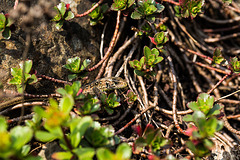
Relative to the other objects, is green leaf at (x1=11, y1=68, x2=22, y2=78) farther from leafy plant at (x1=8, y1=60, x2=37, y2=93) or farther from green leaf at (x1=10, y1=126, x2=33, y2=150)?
green leaf at (x1=10, y1=126, x2=33, y2=150)

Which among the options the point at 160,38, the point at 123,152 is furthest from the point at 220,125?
the point at 160,38

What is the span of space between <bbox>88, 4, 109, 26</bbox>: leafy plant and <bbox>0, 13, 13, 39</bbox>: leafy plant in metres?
0.81

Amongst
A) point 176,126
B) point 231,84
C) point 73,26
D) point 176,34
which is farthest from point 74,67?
point 231,84

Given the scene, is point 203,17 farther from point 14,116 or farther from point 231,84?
point 14,116

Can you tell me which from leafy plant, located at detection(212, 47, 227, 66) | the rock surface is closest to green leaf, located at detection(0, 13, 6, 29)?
the rock surface

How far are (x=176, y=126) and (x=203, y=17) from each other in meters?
1.94

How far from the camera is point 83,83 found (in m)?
2.36

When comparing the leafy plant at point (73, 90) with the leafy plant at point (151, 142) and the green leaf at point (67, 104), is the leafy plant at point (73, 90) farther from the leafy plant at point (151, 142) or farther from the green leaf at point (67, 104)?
the leafy plant at point (151, 142)

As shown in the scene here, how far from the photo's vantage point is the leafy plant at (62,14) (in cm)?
221

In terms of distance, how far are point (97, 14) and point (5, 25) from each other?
925 millimetres

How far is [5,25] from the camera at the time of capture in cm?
203

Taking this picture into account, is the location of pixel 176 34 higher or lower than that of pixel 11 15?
lower

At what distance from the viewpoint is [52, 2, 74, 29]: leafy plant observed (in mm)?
2209

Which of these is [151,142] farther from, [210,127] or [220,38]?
[220,38]
